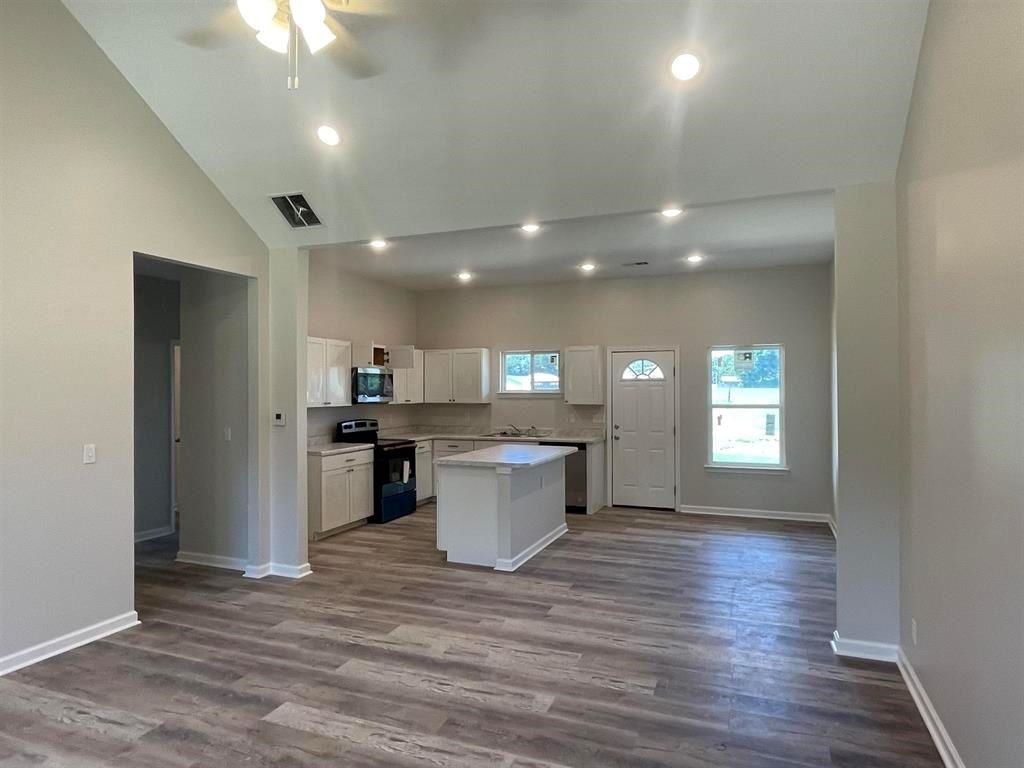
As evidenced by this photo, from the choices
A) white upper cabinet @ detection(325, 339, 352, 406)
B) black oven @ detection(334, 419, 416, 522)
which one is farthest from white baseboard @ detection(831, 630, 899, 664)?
white upper cabinet @ detection(325, 339, 352, 406)

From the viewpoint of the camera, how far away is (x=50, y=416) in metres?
3.42

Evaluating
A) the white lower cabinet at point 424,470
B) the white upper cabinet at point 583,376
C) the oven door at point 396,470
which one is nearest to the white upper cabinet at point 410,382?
the white lower cabinet at point 424,470

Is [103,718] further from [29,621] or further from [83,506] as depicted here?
[83,506]

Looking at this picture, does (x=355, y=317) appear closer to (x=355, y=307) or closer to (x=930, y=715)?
(x=355, y=307)

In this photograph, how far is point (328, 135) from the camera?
3887mm

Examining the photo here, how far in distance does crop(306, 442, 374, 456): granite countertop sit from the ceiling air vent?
216cm

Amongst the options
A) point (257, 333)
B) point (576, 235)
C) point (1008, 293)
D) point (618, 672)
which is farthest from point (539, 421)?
point (1008, 293)

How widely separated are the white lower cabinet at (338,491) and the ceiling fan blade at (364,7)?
4080mm

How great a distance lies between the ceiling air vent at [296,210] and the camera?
Result: 4.48 meters

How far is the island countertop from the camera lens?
501 cm

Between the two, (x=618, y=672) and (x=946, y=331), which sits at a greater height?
(x=946, y=331)

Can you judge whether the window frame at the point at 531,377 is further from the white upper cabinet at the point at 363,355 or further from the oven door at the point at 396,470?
the white upper cabinet at the point at 363,355

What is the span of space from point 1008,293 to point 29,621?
469 cm

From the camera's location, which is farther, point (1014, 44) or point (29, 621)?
point (29, 621)
